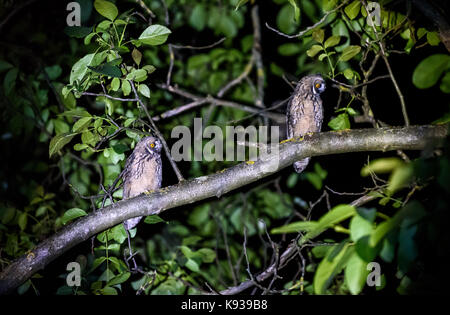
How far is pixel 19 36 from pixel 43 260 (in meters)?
3.97

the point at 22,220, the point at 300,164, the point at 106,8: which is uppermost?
the point at 106,8

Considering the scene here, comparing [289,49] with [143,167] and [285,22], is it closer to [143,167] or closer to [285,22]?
[285,22]

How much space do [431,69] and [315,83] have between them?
2.37 m

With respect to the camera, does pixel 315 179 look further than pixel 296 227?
Yes

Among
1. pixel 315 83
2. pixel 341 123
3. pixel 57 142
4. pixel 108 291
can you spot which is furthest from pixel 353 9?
pixel 108 291

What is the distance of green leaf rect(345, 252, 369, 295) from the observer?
1122 millimetres

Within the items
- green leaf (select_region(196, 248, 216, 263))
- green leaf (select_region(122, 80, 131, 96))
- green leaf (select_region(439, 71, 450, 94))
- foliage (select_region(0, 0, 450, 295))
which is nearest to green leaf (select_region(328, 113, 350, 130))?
foliage (select_region(0, 0, 450, 295))

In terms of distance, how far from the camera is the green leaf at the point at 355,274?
1122 mm

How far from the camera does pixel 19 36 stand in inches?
189

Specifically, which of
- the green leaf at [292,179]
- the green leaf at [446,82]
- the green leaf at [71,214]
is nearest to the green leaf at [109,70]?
the green leaf at [71,214]

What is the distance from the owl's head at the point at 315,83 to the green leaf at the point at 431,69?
7.52 ft

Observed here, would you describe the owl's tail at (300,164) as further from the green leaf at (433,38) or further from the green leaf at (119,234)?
the green leaf at (119,234)

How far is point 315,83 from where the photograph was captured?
3.75 metres
